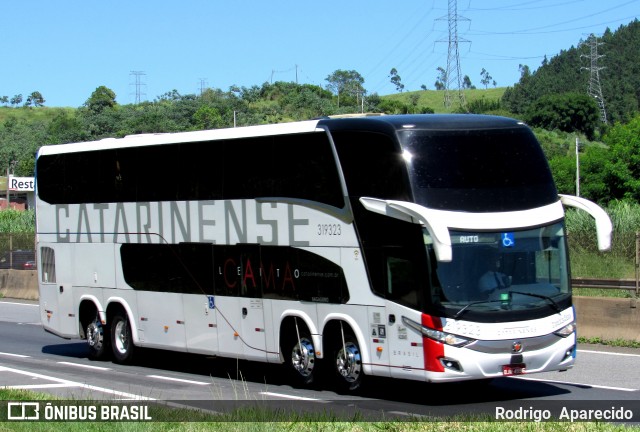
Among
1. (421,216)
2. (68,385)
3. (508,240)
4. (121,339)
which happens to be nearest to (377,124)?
(421,216)

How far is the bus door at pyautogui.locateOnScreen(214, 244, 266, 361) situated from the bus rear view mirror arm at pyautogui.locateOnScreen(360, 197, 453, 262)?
3.04 meters

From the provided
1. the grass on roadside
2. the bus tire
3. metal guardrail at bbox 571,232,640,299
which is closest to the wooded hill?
metal guardrail at bbox 571,232,640,299

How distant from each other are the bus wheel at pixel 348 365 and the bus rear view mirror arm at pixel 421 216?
2.05 m

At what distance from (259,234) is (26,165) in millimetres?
107777

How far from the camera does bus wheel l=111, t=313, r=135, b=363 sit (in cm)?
1975

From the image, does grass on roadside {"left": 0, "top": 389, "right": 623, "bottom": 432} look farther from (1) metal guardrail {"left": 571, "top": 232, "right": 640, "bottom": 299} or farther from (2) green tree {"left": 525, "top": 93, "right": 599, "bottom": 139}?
(2) green tree {"left": 525, "top": 93, "right": 599, "bottom": 139}

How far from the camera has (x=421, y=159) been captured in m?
13.9

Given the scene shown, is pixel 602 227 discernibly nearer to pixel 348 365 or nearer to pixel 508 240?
pixel 508 240

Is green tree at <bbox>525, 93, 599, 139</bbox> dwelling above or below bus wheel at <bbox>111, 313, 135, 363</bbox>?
above

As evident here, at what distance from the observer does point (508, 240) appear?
13719 mm

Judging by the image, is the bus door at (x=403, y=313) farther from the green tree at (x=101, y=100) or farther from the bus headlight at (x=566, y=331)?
the green tree at (x=101, y=100)

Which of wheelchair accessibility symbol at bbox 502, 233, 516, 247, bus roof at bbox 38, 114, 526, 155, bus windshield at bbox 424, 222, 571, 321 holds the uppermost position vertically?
bus roof at bbox 38, 114, 526, 155

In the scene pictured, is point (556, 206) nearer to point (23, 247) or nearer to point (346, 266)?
point (346, 266)

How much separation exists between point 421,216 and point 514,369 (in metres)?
2.35
